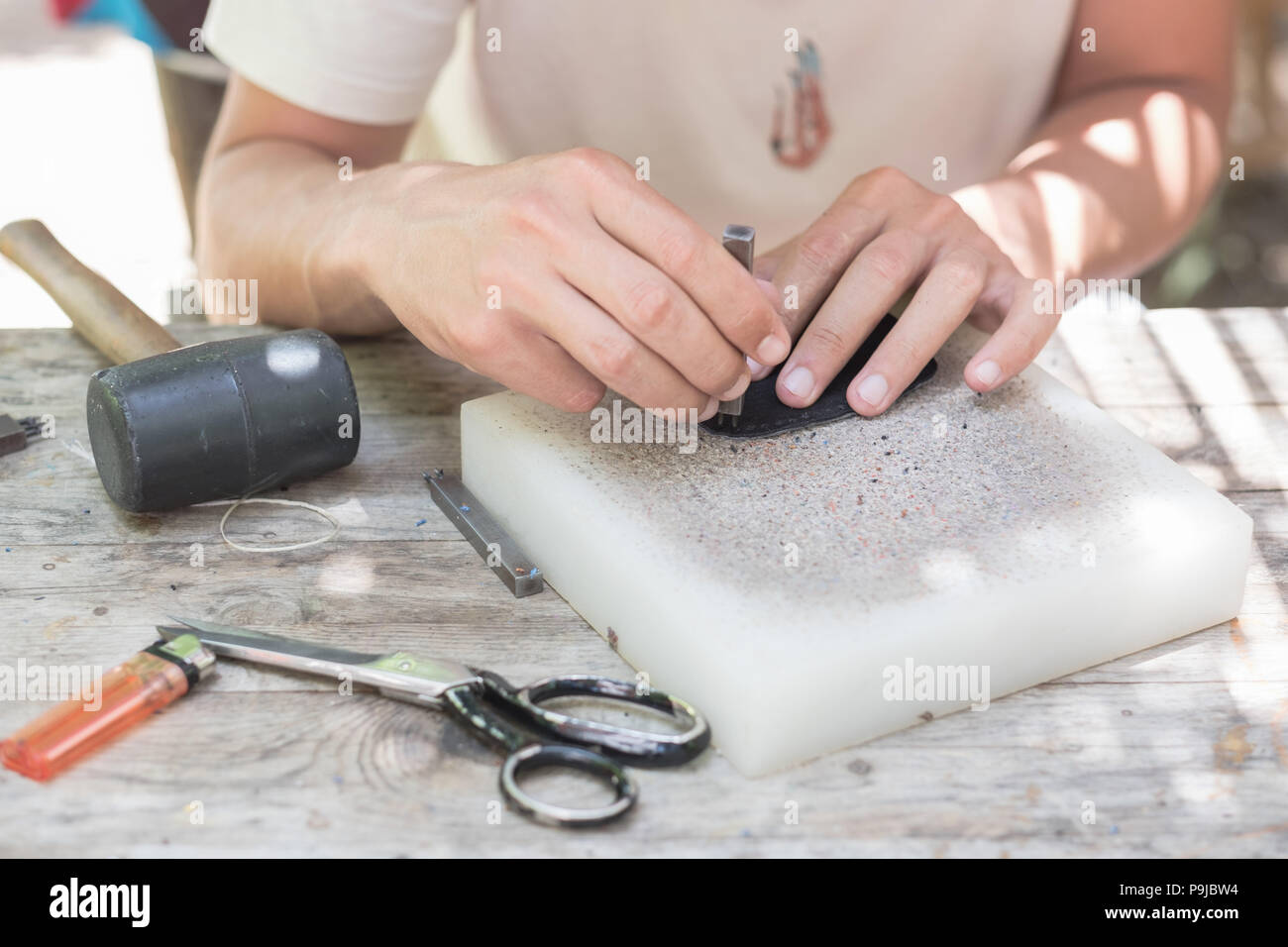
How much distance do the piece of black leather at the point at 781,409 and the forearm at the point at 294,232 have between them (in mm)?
343

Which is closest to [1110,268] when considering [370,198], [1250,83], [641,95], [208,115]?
[641,95]

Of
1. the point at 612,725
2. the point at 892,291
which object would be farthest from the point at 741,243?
the point at 612,725

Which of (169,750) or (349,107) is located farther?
(349,107)

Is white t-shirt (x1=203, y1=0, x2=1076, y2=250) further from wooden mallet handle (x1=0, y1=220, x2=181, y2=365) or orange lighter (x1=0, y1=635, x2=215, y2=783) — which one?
orange lighter (x1=0, y1=635, x2=215, y2=783)

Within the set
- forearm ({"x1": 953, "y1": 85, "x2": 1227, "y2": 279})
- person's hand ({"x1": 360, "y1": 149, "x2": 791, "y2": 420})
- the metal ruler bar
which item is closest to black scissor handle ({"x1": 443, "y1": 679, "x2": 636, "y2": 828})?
the metal ruler bar

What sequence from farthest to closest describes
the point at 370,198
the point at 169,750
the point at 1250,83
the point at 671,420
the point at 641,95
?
the point at 1250,83 < the point at 641,95 < the point at 370,198 < the point at 671,420 < the point at 169,750

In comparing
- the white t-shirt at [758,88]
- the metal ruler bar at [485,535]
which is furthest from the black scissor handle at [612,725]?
the white t-shirt at [758,88]

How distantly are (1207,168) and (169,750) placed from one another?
137 centimetres

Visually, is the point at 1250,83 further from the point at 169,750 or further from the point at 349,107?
the point at 169,750

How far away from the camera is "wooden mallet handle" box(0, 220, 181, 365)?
3.69 feet

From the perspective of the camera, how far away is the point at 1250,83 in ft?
10.6

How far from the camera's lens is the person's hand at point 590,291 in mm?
843

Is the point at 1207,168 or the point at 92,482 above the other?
the point at 1207,168

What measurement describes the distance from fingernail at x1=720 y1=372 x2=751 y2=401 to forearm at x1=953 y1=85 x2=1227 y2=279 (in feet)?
1.60
